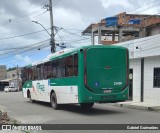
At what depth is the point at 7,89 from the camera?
81125 millimetres

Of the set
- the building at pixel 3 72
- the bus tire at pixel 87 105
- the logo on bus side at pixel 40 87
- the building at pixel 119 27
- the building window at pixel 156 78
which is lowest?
the building at pixel 3 72

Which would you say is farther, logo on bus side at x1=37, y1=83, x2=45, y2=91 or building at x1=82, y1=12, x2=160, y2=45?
building at x1=82, y1=12, x2=160, y2=45

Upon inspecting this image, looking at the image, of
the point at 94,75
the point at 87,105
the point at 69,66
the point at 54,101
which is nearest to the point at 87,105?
the point at 87,105

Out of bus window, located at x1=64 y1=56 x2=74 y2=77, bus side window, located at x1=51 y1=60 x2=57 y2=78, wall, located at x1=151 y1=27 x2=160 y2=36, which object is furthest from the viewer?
wall, located at x1=151 y1=27 x2=160 y2=36

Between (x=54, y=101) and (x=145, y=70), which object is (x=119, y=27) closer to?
(x=145, y=70)

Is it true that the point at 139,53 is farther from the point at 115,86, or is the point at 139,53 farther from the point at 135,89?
the point at 115,86

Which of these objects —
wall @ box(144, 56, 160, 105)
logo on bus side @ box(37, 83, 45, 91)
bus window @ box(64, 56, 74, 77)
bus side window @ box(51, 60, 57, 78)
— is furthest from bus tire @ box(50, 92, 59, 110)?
wall @ box(144, 56, 160, 105)

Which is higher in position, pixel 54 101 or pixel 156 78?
pixel 156 78

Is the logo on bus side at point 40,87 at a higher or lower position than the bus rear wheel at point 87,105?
higher

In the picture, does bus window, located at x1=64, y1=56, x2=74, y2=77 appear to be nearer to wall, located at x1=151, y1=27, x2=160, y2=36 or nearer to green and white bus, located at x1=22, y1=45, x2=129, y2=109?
green and white bus, located at x1=22, y1=45, x2=129, y2=109

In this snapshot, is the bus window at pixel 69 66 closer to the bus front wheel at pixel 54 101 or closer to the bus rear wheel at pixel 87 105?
the bus rear wheel at pixel 87 105

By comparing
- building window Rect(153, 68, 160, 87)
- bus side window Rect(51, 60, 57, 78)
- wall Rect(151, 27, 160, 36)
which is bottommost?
building window Rect(153, 68, 160, 87)

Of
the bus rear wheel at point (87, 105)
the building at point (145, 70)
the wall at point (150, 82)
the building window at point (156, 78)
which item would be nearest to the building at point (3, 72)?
the building at point (145, 70)

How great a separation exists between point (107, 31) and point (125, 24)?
8.49 feet
